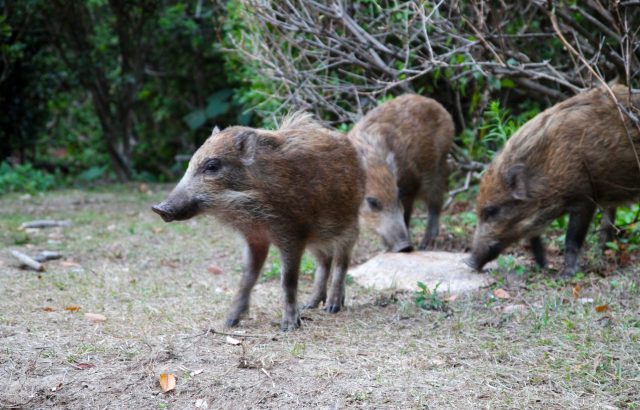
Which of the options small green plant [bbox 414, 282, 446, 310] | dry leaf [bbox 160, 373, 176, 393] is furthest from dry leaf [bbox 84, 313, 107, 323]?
small green plant [bbox 414, 282, 446, 310]

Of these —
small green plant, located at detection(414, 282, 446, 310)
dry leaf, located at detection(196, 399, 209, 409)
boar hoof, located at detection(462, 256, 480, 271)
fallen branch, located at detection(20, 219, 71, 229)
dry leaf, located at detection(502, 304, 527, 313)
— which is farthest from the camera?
fallen branch, located at detection(20, 219, 71, 229)

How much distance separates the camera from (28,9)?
12.2 metres

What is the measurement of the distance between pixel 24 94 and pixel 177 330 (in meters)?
10.7

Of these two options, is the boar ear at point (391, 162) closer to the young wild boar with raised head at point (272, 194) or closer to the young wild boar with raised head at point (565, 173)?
the young wild boar with raised head at point (565, 173)

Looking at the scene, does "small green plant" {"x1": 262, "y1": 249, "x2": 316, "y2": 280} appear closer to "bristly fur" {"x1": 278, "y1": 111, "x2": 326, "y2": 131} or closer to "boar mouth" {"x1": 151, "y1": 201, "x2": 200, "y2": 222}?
"bristly fur" {"x1": 278, "y1": 111, "x2": 326, "y2": 131}

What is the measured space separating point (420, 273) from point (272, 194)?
1793mm

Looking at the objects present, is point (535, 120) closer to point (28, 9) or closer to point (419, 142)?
point (419, 142)

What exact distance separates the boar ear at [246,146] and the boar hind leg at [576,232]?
2620 millimetres

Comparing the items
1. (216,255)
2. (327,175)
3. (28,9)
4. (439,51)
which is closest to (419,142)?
(439,51)

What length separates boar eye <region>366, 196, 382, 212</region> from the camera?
6.80 metres

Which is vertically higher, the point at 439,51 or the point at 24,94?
the point at 439,51

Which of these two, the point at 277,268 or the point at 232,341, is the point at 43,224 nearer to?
the point at 277,268

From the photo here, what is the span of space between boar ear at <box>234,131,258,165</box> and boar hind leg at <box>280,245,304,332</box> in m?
0.59

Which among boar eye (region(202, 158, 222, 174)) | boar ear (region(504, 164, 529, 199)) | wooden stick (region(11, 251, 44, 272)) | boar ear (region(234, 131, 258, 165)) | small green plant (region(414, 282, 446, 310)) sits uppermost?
boar ear (region(234, 131, 258, 165))
